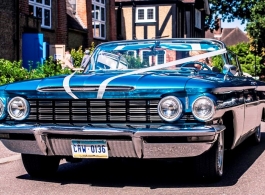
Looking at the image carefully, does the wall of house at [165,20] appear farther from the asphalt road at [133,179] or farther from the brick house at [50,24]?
the asphalt road at [133,179]

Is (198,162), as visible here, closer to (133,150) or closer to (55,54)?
(133,150)

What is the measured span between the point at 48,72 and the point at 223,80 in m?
11.1

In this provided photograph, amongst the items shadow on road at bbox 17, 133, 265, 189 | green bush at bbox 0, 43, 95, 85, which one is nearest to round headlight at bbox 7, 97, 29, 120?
shadow on road at bbox 17, 133, 265, 189

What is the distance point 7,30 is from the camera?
21.3m

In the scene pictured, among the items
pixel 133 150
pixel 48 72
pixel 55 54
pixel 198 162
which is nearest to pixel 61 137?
pixel 133 150

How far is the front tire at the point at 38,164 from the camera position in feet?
22.3

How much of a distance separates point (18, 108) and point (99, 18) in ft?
86.0

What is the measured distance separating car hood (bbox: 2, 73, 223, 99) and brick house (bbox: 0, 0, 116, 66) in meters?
15.0

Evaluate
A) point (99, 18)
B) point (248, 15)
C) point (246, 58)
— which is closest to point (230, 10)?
point (248, 15)

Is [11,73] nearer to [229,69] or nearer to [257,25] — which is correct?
[229,69]

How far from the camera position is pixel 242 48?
42.2m

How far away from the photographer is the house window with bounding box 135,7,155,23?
38.3 metres

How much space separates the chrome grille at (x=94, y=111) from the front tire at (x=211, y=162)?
475 mm

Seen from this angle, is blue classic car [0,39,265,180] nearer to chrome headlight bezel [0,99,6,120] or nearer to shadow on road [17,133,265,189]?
chrome headlight bezel [0,99,6,120]
